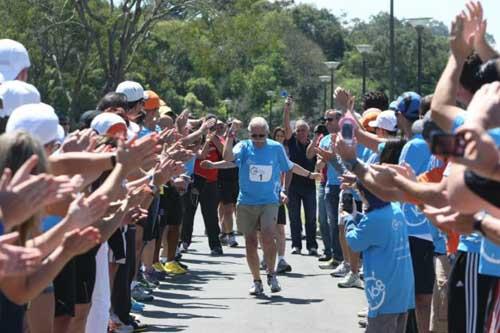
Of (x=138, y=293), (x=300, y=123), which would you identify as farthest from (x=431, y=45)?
(x=138, y=293)

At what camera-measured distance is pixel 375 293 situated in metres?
8.05

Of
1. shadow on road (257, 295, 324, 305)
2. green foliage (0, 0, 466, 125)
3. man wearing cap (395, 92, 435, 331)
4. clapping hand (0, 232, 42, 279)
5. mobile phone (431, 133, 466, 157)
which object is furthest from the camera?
green foliage (0, 0, 466, 125)

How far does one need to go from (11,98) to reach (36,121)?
818 millimetres

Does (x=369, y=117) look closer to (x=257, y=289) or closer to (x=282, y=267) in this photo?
(x=257, y=289)

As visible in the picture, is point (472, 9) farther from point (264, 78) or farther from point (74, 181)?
point (264, 78)

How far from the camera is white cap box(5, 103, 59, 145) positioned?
614 cm

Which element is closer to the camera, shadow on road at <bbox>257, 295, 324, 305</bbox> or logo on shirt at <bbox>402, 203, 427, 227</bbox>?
logo on shirt at <bbox>402, 203, 427, 227</bbox>

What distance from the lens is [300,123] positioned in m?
18.8

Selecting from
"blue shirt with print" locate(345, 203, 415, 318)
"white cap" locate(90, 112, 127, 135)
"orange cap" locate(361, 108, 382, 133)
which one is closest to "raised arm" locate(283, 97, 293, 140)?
"orange cap" locate(361, 108, 382, 133)

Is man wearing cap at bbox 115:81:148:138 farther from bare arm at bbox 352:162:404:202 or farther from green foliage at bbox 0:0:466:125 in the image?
green foliage at bbox 0:0:466:125

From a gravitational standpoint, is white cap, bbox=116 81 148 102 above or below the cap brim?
below

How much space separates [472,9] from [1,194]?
2.59m

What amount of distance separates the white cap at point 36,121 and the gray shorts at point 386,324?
9.87ft

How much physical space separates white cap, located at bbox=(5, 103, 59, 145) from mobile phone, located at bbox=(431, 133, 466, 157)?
266 centimetres
